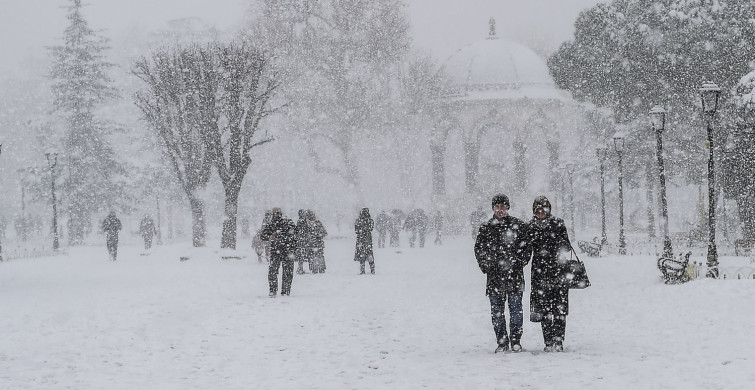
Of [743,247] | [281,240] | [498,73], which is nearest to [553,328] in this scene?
[281,240]

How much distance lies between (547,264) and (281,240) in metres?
6.57

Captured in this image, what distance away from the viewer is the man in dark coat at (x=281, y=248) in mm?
13766

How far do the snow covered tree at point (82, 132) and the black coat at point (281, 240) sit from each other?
29.9 meters

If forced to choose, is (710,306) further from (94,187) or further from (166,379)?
(94,187)

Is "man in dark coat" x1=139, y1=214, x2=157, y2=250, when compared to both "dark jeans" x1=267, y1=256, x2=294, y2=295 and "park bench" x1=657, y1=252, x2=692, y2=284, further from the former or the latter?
"park bench" x1=657, y1=252, x2=692, y2=284

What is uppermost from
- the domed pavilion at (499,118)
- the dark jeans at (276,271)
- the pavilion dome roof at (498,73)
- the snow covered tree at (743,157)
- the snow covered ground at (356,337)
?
the pavilion dome roof at (498,73)

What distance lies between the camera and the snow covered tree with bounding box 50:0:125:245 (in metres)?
41.3

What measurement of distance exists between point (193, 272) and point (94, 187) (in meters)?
23.6

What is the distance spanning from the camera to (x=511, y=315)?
324 inches

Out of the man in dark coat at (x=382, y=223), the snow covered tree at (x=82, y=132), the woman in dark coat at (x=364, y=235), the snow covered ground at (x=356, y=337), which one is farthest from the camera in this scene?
the snow covered tree at (x=82, y=132)

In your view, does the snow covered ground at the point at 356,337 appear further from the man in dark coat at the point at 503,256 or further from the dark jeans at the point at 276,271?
the man in dark coat at the point at 503,256

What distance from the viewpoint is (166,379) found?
7453mm

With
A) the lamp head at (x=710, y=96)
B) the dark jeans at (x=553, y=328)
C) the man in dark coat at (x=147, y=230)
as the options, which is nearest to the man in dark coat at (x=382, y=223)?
the man in dark coat at (x=147, y=230)

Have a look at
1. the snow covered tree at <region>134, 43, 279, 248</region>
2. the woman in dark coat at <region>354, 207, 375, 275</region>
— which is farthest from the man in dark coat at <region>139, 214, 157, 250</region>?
the woman in dark coat at <region>354, 207, 375, 275</region>
